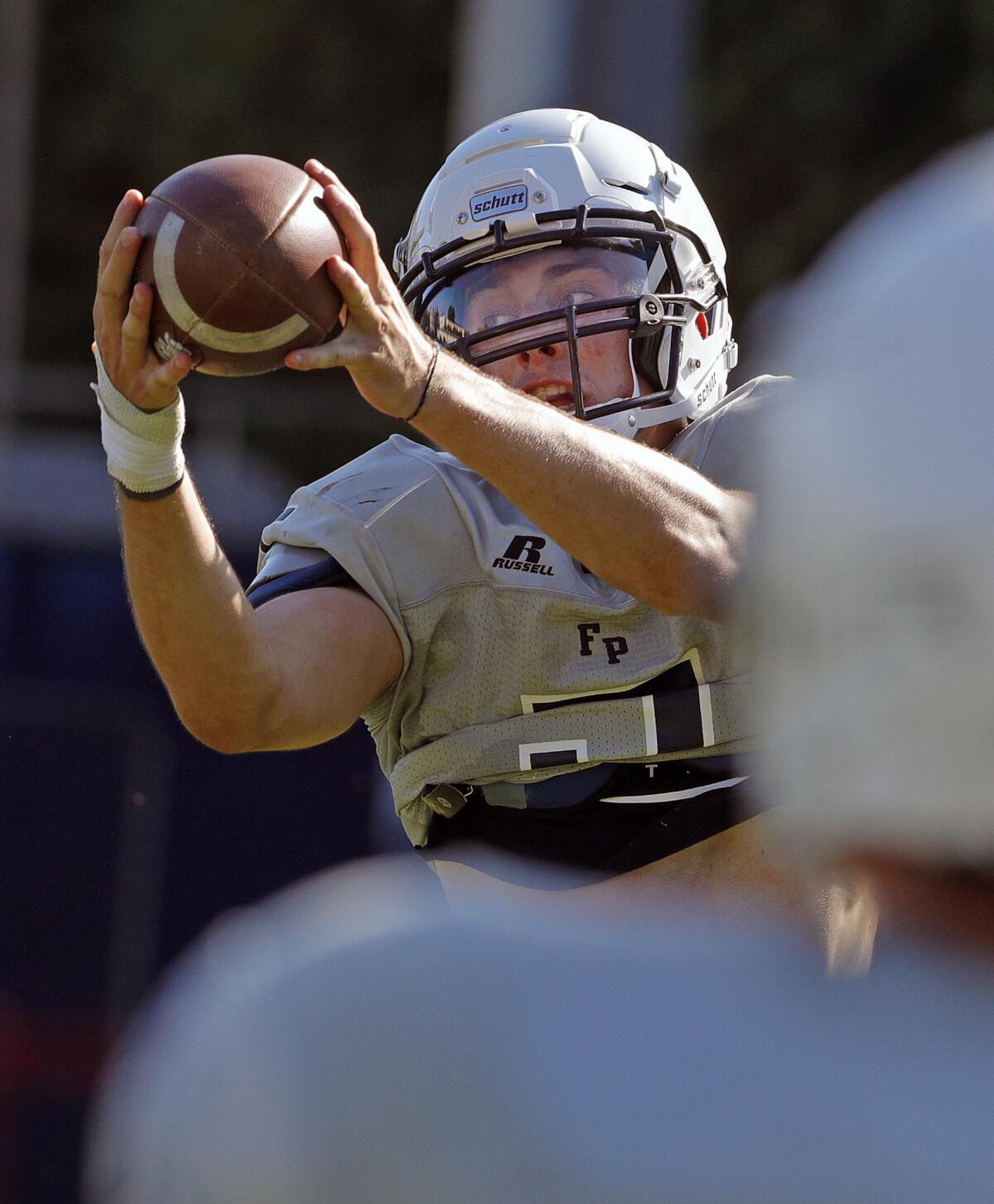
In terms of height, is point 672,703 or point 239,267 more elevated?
point 239,267

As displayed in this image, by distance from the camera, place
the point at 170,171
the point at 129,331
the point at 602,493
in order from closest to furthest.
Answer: the point at 129,331
the point at 602,493
the point at 170,171

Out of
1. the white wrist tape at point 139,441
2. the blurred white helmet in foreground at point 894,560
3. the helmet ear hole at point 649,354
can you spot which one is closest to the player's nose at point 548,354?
the helmet ear hole at point 649,354

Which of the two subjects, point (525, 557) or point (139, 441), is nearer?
point (139, 441)

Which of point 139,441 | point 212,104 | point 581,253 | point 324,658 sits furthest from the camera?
point 212,104

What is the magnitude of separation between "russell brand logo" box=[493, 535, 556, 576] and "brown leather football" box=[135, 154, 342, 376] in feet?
1.84

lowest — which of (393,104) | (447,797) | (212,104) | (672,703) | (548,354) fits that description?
(447,797)

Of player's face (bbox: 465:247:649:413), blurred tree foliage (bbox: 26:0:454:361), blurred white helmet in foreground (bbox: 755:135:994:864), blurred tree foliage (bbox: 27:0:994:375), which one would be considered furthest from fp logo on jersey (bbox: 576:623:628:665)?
blurred tree foliage (bbox: 26:0:454:361)

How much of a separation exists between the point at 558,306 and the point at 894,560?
2.04 metres

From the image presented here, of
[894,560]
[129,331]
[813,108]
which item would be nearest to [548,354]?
[129,331]

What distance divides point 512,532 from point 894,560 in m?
1.85

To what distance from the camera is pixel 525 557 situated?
2.90m

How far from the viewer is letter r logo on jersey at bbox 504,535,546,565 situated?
2896mm

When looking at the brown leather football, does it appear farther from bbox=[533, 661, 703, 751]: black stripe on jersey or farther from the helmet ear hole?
the helmet ear hole

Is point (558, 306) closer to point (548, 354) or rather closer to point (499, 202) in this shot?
point (548, 354)
